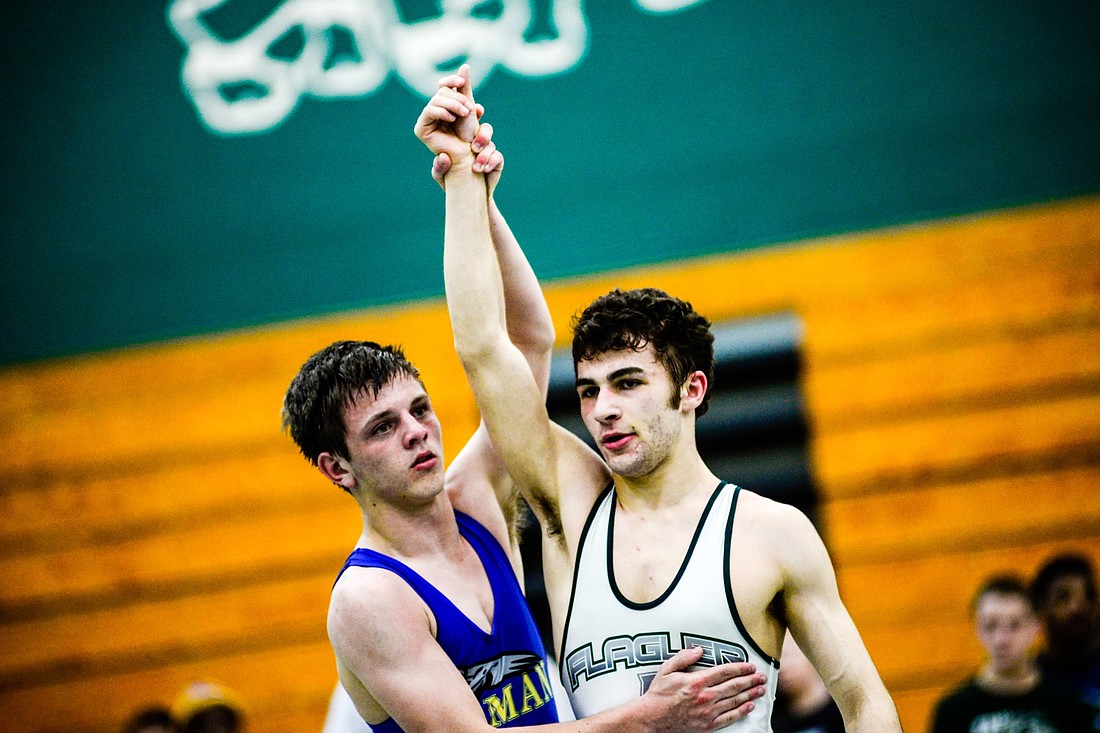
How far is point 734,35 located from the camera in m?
5.70

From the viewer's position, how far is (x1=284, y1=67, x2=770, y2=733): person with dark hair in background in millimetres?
2545

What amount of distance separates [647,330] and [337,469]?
2.64 ft

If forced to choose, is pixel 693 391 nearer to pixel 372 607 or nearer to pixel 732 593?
pixel 732 593

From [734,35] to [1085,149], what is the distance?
172cm

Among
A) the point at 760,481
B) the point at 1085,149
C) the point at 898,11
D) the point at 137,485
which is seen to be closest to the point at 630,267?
the point at 760,481

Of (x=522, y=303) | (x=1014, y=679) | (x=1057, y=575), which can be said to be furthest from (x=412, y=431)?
(x=1057, y=575)

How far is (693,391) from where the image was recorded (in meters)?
2.60

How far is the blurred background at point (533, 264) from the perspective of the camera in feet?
17.7

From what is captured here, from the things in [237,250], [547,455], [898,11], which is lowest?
[547,455]

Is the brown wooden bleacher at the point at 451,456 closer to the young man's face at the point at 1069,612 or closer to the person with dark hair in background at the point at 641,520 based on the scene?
the young man's face at the point at 1069,612

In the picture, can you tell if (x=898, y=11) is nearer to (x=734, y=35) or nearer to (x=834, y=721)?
(x=734, y=35)

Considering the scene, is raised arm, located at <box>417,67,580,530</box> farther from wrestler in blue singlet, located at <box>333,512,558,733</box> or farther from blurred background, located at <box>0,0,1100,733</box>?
blurred background, located at <box>0,0,1100,733</box>

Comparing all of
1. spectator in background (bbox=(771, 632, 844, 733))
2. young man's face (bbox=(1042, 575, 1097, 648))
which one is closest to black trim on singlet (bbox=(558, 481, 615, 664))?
spectator in background (bbox=(771, 632, 844, 733))

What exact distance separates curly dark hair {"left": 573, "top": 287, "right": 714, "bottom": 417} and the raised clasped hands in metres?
0.38
